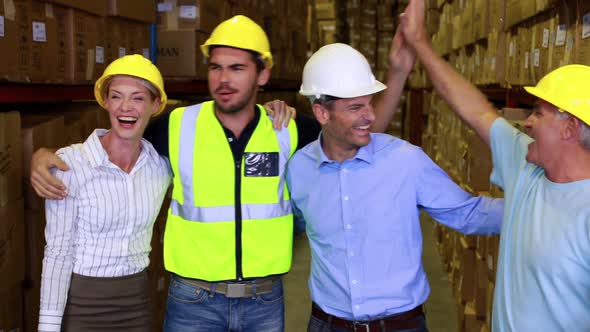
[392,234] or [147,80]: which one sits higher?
[147,80]

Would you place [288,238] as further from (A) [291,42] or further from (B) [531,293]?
(A) [291,42]

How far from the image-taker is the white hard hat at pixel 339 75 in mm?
2328

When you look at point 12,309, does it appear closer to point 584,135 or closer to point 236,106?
point 236,106

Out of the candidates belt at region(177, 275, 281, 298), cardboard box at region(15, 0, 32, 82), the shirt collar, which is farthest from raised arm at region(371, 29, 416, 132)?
cardboard box at region(15, 0, 32, 82)

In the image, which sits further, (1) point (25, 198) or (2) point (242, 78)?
(1) point (25, 198)

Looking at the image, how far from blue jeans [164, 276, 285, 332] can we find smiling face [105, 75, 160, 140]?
0.60 m

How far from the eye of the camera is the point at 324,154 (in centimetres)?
236

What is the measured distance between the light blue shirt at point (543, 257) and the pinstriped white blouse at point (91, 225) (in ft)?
4.30

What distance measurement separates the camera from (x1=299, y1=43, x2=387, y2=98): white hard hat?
91.7 inches

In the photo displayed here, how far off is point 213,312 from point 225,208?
0.39 meters

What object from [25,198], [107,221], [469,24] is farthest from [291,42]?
[107,221]

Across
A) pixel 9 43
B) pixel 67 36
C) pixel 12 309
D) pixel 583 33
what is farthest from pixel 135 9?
pixel 583 33

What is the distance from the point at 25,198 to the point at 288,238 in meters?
1.33

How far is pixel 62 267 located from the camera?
2307mm
